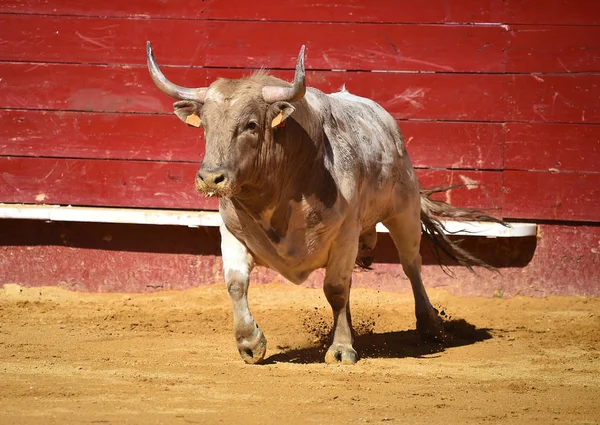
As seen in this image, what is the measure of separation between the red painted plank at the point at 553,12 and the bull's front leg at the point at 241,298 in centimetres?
362

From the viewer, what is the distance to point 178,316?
8.20m

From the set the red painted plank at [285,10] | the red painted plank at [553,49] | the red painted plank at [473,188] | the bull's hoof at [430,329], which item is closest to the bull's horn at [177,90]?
the bull's hoof at [430,329]

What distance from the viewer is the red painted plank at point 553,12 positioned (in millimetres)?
8766

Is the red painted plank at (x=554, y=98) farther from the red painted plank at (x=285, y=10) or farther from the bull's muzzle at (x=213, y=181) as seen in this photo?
the bull's muzzle at (x=213, y=181)

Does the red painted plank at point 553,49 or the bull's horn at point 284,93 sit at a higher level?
the red painted plank at point 553,49

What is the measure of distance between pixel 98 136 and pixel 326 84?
6.42 feet

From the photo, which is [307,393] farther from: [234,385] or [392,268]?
[392,268]

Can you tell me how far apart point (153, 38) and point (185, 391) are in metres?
4.53

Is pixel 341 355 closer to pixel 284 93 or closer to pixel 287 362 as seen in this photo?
pixel 287 362

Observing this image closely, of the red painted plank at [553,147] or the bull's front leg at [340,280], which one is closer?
the bull's front leg at [340,280]

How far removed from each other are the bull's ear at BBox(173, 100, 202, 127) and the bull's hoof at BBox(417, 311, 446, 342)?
A: 2356 mm

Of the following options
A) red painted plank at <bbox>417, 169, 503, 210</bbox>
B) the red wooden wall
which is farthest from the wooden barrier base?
red painted plank at <bbox>417, 169, 503, 210</bbox>

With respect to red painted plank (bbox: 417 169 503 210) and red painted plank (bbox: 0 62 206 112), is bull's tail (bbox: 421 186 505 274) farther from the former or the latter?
red painted plank (bbox: 0 62 206 112)

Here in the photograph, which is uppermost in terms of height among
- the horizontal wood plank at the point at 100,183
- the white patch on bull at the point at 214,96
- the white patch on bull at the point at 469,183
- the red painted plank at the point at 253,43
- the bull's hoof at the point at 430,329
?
the red painted plank at the point at 253,43
